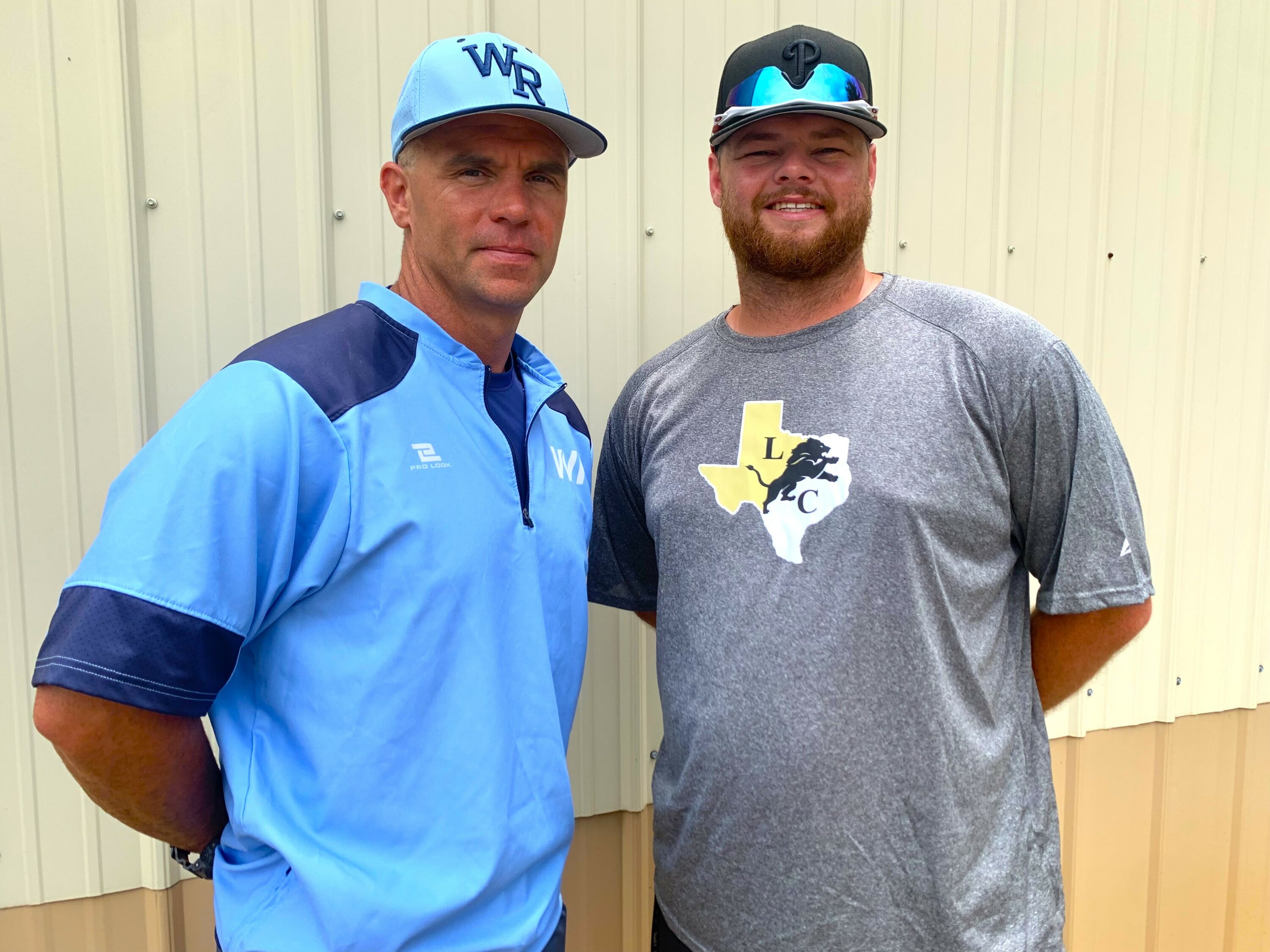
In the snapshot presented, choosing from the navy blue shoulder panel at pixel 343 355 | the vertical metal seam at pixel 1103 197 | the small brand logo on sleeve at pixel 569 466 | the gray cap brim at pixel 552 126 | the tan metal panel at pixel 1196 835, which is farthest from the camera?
the tan metal panel at pixel 1196 835

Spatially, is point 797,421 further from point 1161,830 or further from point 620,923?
point 1161,830

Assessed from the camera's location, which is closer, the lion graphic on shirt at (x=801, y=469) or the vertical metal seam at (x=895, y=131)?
the lion graphic on shirt at (x=801, y=469)

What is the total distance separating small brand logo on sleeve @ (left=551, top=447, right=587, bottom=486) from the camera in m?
1.47

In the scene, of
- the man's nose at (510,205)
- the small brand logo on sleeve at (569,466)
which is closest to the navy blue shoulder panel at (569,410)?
the small brand logo on sleeve at (569,466)

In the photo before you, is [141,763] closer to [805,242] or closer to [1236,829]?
[805,242]

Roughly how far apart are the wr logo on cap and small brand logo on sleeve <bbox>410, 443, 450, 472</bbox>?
1.84ft

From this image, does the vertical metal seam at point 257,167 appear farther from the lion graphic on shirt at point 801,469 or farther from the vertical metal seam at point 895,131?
the vertical metal seam at point 895,131

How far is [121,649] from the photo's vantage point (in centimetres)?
100

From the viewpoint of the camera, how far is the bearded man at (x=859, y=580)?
1.37 metres

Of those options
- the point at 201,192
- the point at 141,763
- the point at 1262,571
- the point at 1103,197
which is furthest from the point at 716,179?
the point at 1262,571

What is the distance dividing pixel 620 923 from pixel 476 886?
3.72 ft

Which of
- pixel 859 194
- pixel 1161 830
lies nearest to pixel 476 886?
pixel 859 194

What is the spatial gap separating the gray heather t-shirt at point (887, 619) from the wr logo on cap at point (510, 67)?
64 cm

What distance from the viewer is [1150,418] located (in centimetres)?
264
